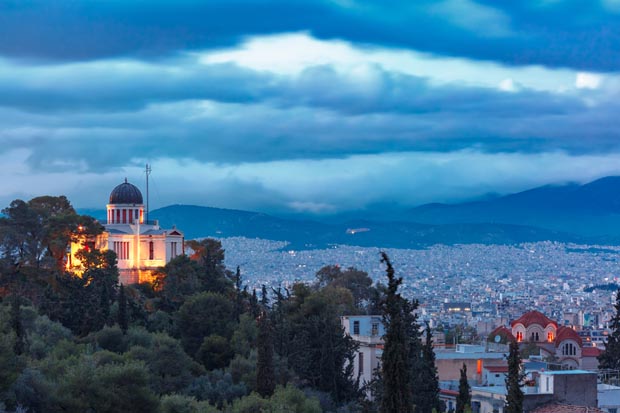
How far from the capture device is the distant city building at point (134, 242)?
→ 267 feet

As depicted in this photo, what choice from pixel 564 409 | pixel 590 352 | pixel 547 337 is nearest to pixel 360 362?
pixel 564 409

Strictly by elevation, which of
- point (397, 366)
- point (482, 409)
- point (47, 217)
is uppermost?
point (47, 217)

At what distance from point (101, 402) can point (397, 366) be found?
14.4 meters

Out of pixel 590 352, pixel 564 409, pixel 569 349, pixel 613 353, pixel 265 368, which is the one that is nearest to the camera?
pixel 564 409

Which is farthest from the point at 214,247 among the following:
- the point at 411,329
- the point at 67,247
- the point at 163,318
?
the point at 411,329

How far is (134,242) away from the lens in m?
81.8

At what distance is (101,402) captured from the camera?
43.5m

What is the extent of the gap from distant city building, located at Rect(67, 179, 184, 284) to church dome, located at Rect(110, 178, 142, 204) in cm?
7

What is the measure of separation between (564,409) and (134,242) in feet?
139

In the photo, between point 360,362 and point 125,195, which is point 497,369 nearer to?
point 360,362

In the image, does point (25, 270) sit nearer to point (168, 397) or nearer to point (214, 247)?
point (214, 247)

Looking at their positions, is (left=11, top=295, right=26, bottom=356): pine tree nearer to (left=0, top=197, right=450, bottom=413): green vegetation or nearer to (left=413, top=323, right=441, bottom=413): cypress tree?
(left=0, top=197, right=450, bottom=413): green vegetation

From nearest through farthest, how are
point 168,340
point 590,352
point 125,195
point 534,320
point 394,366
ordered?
point 394,366
point 168,340
point 125,195
point 590,352
point 534,320

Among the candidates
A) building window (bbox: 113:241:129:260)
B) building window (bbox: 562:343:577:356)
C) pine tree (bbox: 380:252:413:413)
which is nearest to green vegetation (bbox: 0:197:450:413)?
pine tree (bbox: 380:252:413:413)
